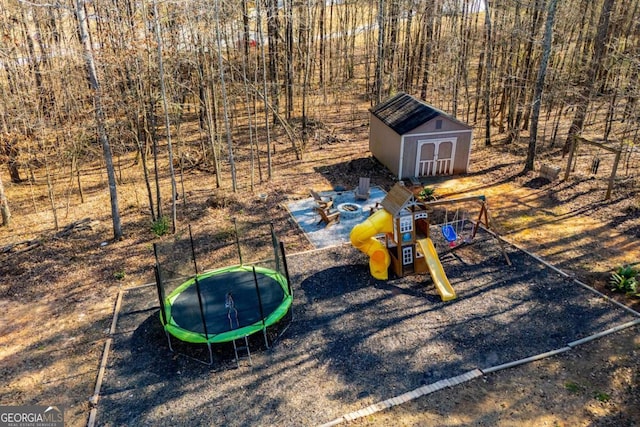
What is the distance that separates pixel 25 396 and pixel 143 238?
5686mm

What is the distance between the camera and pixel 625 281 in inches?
374

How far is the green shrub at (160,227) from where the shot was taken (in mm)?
12703

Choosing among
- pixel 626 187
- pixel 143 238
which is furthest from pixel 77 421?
pixel 626 187

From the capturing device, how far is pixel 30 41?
682 inches

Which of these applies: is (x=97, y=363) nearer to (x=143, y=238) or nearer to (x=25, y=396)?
(x=25, y=396)

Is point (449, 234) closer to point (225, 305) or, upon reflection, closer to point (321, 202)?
point (321, 202)

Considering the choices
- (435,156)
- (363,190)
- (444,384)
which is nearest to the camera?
(444,384)

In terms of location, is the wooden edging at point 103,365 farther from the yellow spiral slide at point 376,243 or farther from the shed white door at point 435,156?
the shed white door at point 435,156

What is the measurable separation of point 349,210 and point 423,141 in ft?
13.1

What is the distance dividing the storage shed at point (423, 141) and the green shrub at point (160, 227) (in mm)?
7958

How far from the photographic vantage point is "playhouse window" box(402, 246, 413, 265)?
1030 cm

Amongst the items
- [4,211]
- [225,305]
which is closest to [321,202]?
[225,305]

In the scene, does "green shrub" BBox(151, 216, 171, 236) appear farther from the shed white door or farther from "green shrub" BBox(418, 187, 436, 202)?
the shed white door

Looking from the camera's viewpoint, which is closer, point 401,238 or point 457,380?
point 457,380
